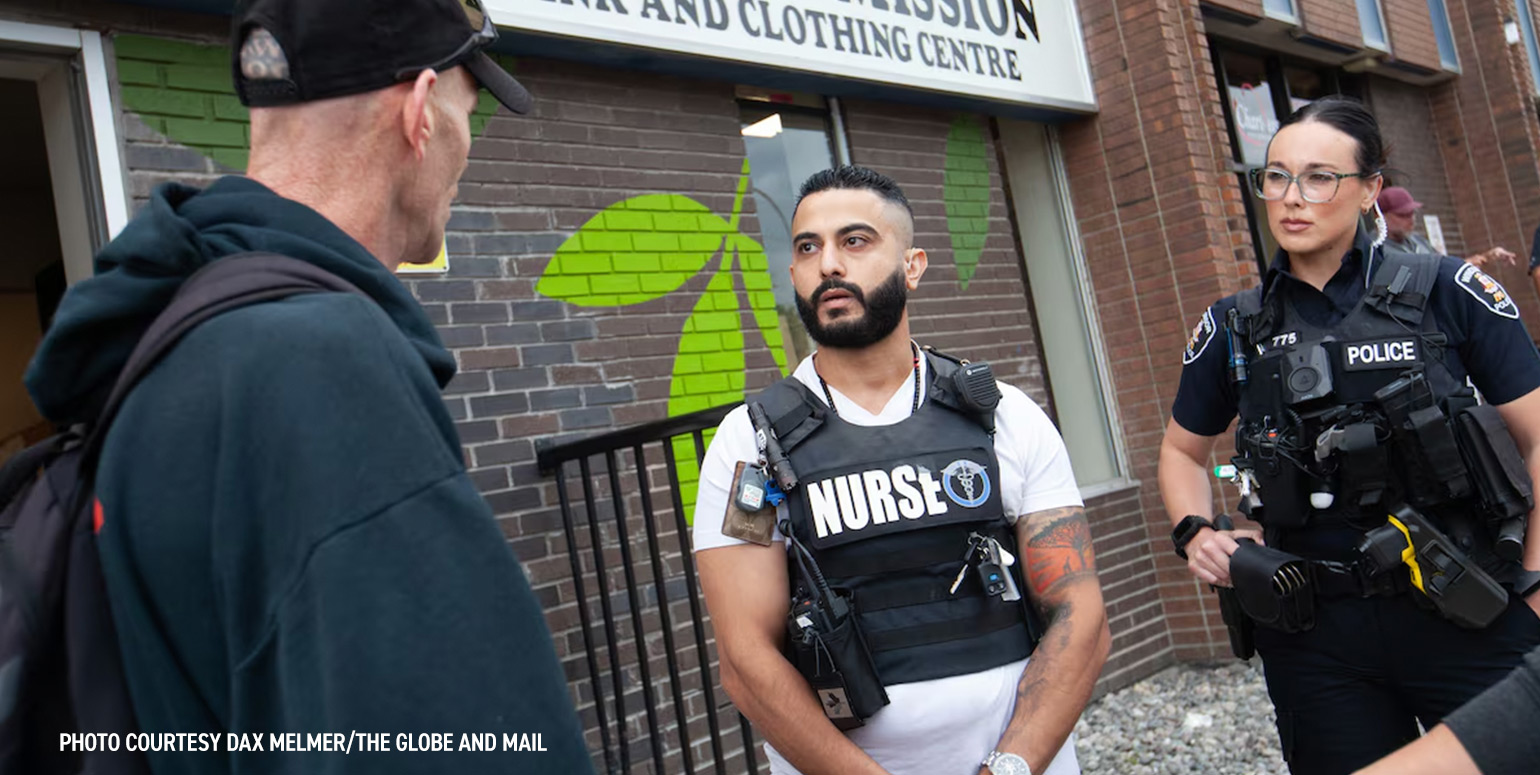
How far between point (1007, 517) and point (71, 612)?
1.98m

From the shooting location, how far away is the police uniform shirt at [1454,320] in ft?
9.25

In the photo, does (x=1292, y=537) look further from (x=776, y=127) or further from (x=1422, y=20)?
(x=1422, y=20)

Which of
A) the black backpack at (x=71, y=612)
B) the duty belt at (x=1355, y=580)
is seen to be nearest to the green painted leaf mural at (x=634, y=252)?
the duty belt at (x=1355, y=580)

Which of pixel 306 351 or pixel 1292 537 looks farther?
pixel 1292 537

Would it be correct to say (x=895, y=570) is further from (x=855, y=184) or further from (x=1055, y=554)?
(x=855, y=184)

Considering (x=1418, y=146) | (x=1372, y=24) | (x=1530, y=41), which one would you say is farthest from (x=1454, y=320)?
(x=1530, y=41)

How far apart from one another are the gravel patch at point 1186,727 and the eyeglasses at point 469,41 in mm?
4544

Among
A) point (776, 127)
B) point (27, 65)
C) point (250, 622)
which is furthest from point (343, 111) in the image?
point (776, 127)

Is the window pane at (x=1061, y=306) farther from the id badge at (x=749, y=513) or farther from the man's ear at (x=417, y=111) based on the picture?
the man's ear at (x=417, y=111)

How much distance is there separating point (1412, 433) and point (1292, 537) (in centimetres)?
41

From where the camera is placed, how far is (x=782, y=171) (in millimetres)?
5609

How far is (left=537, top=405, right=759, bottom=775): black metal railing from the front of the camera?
3846mm

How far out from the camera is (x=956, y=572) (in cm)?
244

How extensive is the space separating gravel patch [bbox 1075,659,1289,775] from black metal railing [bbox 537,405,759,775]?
1.88 m
